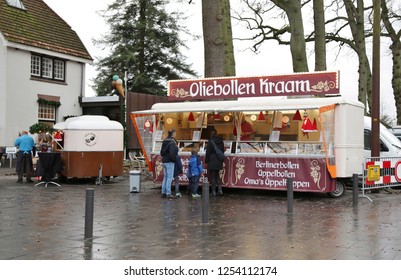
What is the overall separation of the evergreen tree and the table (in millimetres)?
22813

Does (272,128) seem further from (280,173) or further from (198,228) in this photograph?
(198,228)

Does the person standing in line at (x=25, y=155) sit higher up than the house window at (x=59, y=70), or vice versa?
the house window at (x=59, y=70)

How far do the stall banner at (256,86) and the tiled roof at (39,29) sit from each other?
12.9 meters

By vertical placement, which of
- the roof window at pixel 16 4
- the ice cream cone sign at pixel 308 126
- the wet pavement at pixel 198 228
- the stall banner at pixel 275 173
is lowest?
the wet pavement at pixel 198 228

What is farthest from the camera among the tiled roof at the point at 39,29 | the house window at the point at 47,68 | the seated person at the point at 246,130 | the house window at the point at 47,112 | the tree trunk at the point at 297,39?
the house window at the point at 47,112

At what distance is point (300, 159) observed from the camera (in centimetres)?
1430

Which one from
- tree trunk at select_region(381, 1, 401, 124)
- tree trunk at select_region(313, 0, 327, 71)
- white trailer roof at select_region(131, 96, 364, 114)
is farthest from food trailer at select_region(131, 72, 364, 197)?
tree trunk at select_region(381, 1, 401, 124)

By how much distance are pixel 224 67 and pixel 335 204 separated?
22.0ft

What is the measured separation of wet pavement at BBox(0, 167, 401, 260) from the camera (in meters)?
7.48

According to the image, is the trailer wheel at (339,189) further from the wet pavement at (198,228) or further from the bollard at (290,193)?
the bollard at (290,193)

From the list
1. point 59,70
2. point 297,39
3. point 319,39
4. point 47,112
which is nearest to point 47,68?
point 59,70

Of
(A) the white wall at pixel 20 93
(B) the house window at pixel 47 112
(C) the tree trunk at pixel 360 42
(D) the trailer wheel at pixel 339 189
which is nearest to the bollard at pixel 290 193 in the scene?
(D) the trailer wheel at pixel 339 189

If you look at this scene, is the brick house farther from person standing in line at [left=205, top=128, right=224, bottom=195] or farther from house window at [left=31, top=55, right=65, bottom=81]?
person standing in line at [left=205, top=128, right=224, bottom=195]

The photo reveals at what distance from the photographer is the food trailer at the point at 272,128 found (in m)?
14.1
